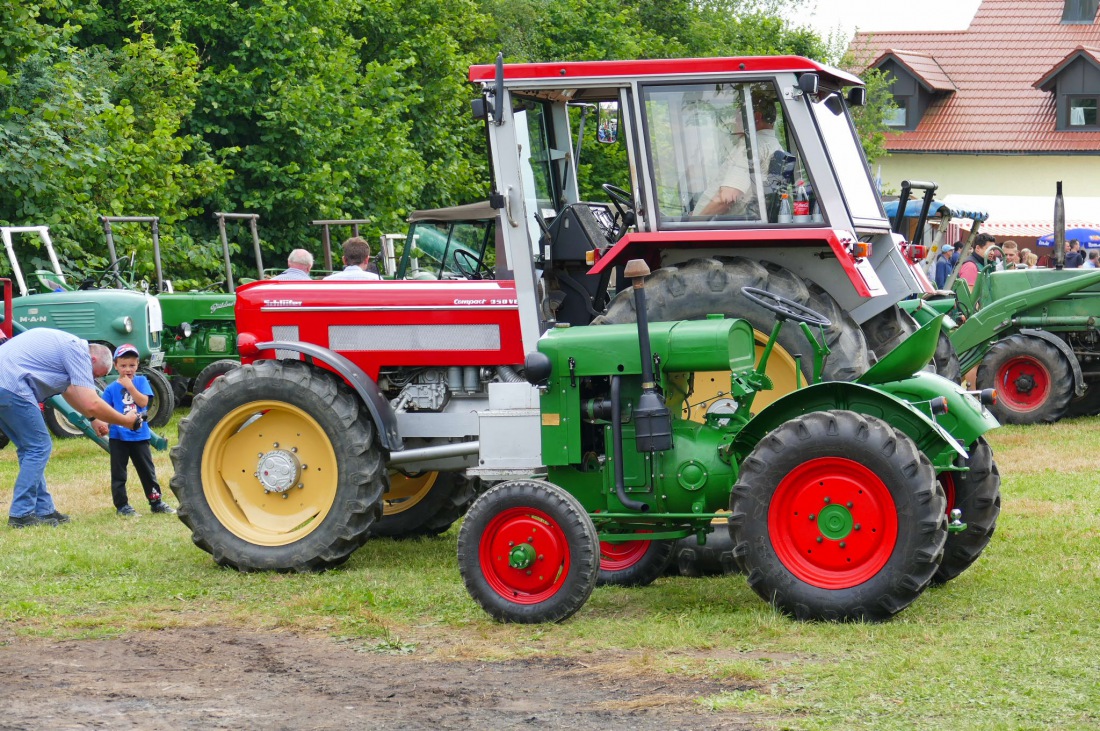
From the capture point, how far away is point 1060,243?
15617mm

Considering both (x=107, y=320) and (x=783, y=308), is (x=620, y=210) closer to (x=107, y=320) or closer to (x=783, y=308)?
(x=783, y=308)

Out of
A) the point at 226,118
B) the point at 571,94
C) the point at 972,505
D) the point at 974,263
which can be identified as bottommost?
the point at 972,505

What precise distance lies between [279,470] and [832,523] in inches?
→ 120

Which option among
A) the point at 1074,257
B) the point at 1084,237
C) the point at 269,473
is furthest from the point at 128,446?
the point at 1084,237

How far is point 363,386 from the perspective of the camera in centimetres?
775

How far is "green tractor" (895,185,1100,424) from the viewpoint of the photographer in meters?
14.2

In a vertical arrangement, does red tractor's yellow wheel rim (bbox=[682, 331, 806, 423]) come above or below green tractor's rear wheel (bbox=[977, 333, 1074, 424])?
above

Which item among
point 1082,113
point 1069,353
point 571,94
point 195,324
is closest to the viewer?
point 571,94

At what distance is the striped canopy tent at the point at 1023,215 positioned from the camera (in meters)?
32.8

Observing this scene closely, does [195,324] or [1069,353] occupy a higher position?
[195,324]

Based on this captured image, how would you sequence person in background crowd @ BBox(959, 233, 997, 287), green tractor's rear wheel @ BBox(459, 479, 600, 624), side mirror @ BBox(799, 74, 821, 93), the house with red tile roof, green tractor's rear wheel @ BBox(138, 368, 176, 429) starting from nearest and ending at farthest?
green tractor's rear wheel @ BBox(459, 479, 600, 624), side mirror @ BBox(799, 74, 821, 93), green tractor's rear wheel @ BBox(138, 368, 176, 429), person in background crowd @ BBox(959, 233, 997, 287), the house with red tile roof

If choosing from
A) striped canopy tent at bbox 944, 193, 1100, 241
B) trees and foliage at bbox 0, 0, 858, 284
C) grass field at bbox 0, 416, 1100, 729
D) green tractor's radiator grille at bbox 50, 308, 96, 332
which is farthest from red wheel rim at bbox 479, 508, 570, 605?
striped canopy tent at bbox 944, 193, 1100, 241

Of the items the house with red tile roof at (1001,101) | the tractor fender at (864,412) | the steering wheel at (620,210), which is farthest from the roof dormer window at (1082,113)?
the tractor fender at (864,412)

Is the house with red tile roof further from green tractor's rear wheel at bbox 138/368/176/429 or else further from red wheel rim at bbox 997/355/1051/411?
green tractor's rear wheel at bbox 138/368/176/429
